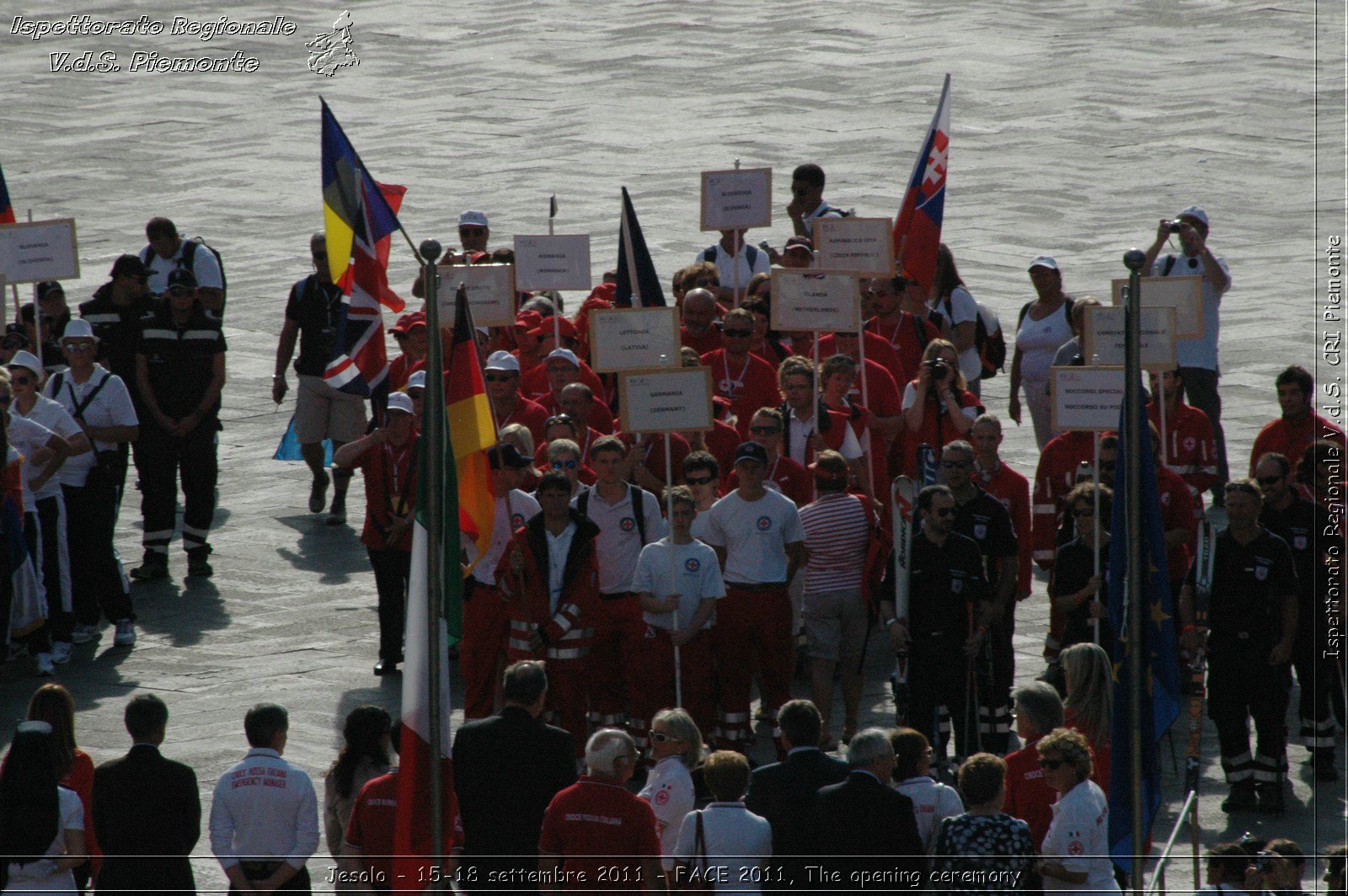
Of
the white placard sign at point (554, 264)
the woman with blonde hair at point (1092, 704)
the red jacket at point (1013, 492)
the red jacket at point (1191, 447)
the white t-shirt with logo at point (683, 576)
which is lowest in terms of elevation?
the woman with blonde hair at point (1092, 704)

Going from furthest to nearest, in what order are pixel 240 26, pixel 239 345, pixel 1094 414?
1. pixel 240 26
2. pixel 239 345
3. pixel 1094 414

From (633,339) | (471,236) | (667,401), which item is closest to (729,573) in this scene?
(667,401)

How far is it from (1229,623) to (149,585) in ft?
25.0

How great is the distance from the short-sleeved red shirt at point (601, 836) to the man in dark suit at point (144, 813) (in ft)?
4.77

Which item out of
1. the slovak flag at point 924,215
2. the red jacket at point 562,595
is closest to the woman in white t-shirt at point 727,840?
the red jacket at point 562,595

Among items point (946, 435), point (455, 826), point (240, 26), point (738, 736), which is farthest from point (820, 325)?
point (240, 26)

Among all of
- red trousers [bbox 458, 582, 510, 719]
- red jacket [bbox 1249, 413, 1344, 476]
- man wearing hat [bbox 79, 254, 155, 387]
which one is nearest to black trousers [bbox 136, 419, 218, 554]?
man wearing hat [bbox 79, 254, 155, 387]

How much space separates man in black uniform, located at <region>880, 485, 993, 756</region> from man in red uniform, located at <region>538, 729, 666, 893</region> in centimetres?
318

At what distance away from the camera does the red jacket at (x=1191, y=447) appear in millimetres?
12789

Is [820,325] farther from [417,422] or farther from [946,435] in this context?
[417,422]

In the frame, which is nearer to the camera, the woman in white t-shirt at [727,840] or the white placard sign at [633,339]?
the woman in white t-shirt at [727,840]

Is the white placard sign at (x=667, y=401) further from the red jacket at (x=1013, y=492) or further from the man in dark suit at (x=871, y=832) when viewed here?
the man in dark suit at (x=871, y=832)

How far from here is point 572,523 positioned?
1139 centimetres

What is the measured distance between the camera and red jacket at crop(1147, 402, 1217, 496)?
42.0 feet
